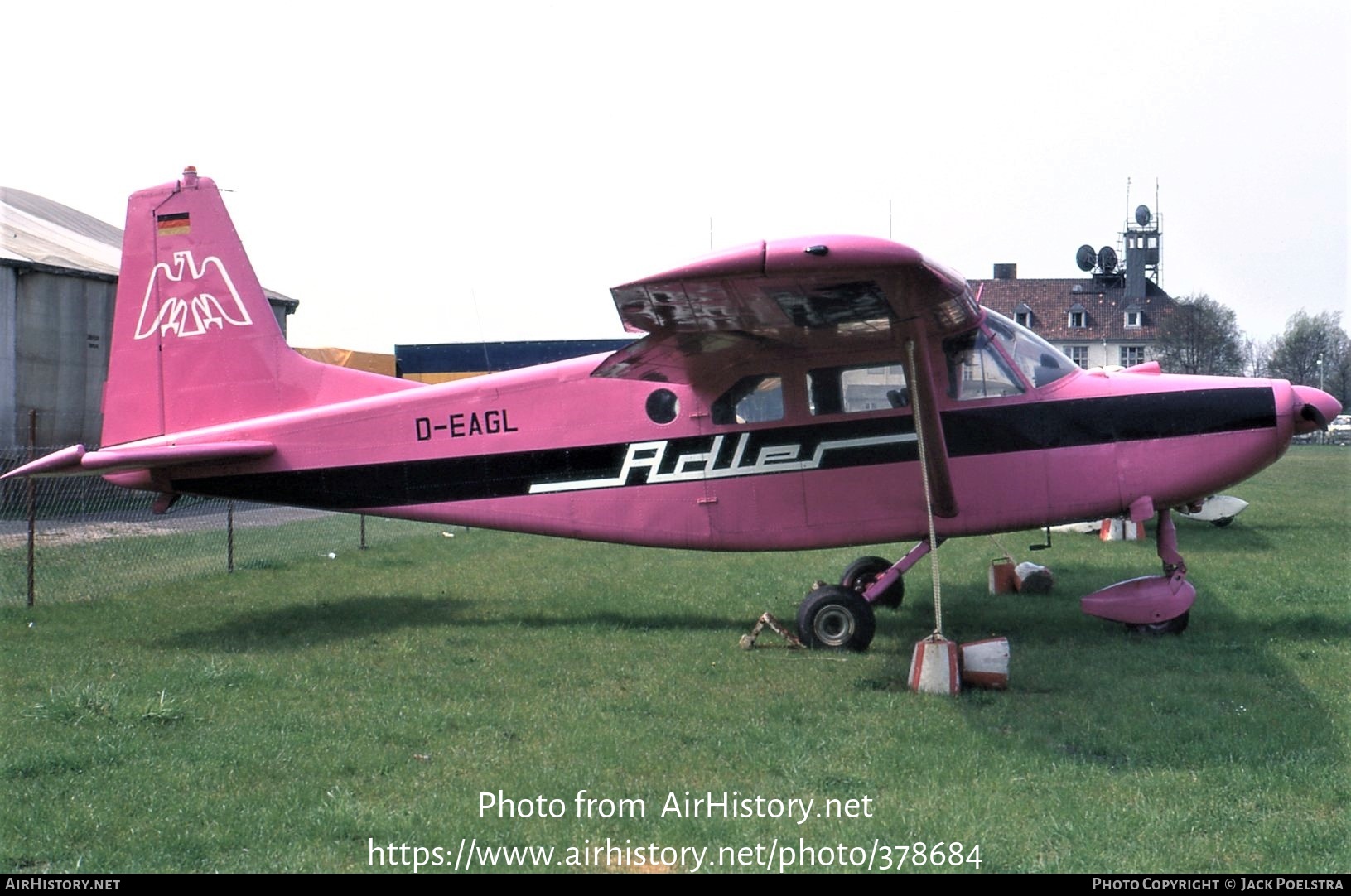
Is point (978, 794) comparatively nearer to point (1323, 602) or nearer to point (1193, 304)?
point (1323, 602)

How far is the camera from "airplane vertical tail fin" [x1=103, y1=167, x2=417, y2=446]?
9727 millimetres

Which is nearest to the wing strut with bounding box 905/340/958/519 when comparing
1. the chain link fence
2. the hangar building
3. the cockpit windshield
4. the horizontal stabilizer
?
the cockpit windshield

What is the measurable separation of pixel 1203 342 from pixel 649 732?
169ft

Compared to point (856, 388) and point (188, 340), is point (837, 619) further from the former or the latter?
point (188, 340)

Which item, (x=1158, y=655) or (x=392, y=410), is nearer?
(x=1158, y=655)

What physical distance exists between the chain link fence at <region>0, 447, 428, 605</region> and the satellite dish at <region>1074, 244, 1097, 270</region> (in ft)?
152

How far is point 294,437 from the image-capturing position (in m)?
9.36

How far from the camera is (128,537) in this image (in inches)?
619

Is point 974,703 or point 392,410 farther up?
point 392,410

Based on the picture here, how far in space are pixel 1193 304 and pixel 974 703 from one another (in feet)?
184

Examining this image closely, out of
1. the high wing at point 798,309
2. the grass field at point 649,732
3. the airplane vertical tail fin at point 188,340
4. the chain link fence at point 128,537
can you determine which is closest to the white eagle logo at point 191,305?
the airplane vertical tail fin at point 188,340

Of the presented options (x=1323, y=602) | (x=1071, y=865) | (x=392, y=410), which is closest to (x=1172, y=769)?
(x=1071, y=865)
